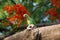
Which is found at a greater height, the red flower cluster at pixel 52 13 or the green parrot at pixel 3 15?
the green parrot at pixel 3 15

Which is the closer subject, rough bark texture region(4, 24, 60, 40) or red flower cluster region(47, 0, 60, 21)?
rough bark texture region(4, 24, 60, 40)

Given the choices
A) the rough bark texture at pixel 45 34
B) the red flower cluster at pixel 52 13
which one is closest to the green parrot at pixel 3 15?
the red flower cluster at pixel 52 13

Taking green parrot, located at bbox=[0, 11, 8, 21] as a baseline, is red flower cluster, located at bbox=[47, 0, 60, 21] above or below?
below

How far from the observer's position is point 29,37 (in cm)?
104

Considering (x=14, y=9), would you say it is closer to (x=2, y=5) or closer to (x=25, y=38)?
(x=2, y=5)

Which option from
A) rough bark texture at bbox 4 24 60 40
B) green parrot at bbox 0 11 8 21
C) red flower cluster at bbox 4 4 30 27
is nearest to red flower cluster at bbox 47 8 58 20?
red flower cluster at bbox 4 4 30 27

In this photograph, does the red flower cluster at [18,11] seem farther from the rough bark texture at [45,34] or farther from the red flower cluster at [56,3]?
the rough bark texture at [45,34]

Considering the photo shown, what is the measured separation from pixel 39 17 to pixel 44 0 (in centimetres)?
17

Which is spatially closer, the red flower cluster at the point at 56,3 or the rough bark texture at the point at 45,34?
the rough bark texture at the point at 45,34

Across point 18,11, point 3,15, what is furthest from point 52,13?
point 3,15

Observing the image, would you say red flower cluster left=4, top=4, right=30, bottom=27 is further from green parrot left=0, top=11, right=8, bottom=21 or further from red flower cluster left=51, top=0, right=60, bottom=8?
red flower cluster left=51, top=0, right=60, bottom=8

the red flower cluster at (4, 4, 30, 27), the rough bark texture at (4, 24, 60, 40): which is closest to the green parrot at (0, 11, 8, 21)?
Answer: the red flower cluster at (4, 4, 30, 27)

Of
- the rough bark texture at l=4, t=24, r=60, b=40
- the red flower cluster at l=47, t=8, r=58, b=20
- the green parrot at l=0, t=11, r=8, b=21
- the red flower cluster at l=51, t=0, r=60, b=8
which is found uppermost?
the green parrot at l=0, t=11, r=8, b=21

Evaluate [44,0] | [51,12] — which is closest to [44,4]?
[44,0]
